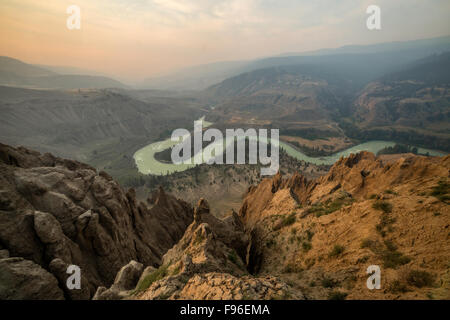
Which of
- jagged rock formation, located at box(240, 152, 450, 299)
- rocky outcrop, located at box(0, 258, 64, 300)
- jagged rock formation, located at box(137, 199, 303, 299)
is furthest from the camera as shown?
rocky outcrop, located at box(0, 258, 64, 300)

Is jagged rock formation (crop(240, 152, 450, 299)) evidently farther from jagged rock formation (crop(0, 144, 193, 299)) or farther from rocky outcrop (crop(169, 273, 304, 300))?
jagged rock formation (crop(0, 144, 193, 299))

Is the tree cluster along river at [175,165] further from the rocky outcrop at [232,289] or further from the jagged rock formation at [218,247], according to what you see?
the rocky outcrop at [232,289]

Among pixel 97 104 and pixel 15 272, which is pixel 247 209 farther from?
pixel 97 104

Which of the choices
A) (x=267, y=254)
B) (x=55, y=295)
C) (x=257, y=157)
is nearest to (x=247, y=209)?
(x=267, y=254)

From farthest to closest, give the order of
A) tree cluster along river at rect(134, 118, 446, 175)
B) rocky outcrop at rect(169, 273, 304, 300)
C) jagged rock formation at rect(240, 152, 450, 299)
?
1. tree cluster along river at rect(134, 118, 446, 175)
2. jagged rock formation at rect(240, 152, 450, 299)
3. rocky outcrop at rect(169, 273, 304, 300)

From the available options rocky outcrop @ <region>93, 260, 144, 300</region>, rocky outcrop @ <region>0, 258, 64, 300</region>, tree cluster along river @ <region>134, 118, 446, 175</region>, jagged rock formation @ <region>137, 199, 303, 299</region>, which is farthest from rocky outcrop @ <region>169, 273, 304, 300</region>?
tree cluster along river @ <region>134, 118, 446, 175</region>

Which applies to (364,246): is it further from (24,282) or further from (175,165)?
(175,165)
